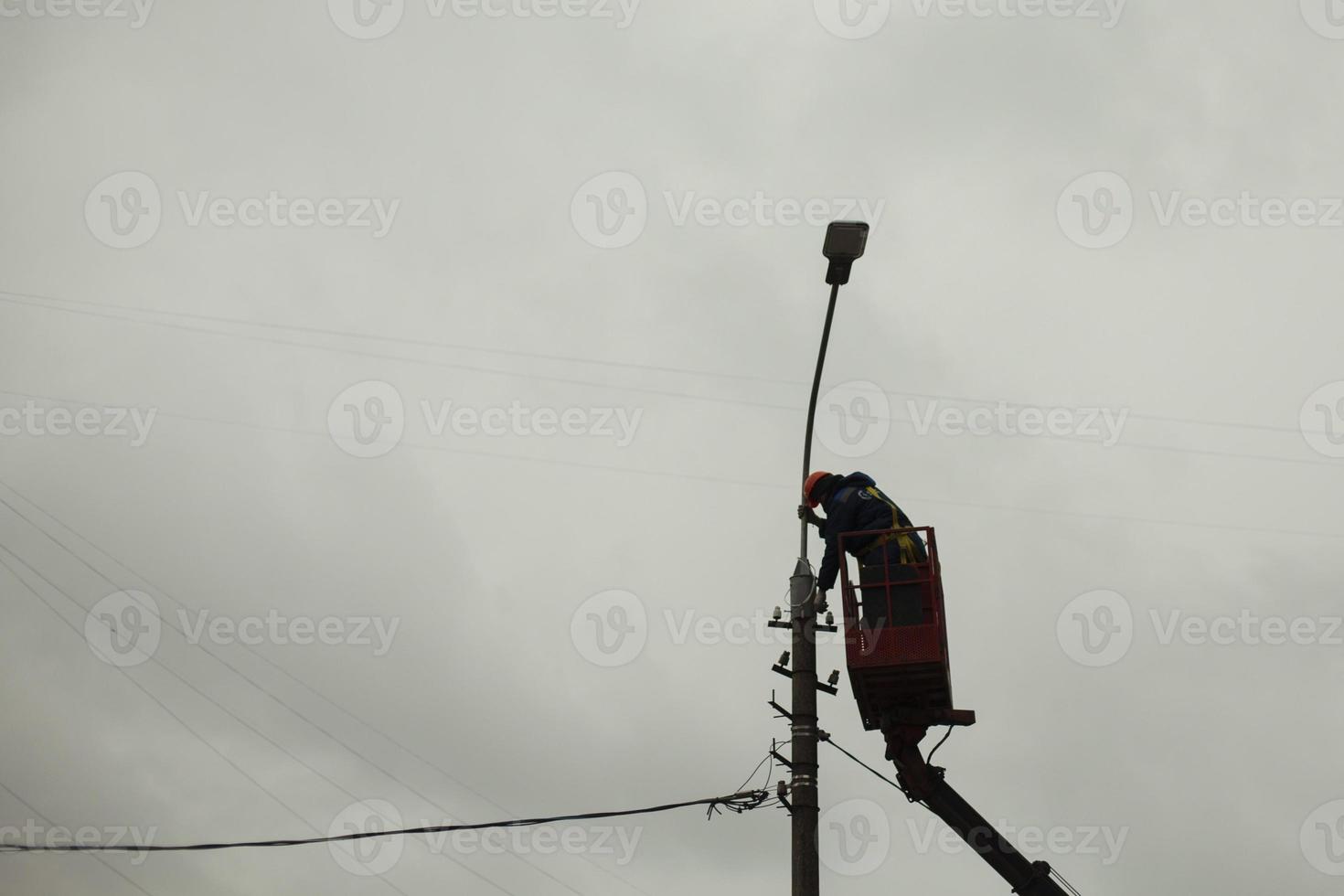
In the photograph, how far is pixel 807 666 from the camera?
11.1 meters

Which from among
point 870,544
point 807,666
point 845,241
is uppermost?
point 845,241

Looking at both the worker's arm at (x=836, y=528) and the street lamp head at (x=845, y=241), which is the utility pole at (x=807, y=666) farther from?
the worker's arm at (x=836, y=528)

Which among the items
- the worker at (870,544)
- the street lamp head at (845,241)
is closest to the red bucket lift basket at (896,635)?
the worker at (870,544)

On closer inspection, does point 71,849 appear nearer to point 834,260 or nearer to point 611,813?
point 611,813

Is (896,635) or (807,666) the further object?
(896,635)

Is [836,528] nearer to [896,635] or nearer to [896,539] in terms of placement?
[896,539]

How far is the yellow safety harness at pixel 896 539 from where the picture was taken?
13.1 m

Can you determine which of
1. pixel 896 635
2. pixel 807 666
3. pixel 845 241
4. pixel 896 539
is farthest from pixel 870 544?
pixel 845 241

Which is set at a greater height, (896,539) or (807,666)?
(896,539)

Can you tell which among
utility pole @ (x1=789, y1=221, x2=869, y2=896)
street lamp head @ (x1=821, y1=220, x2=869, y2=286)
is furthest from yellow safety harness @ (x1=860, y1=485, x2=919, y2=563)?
street lamp head @ (x1=821, y1=220, x2=869, y2=286)

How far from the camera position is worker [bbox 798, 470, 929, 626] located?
12.8 meters

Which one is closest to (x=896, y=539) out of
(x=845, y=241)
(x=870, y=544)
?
(x=870, y=544)

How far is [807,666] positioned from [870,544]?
2482 millimetres

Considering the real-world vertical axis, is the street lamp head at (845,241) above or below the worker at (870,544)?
above
